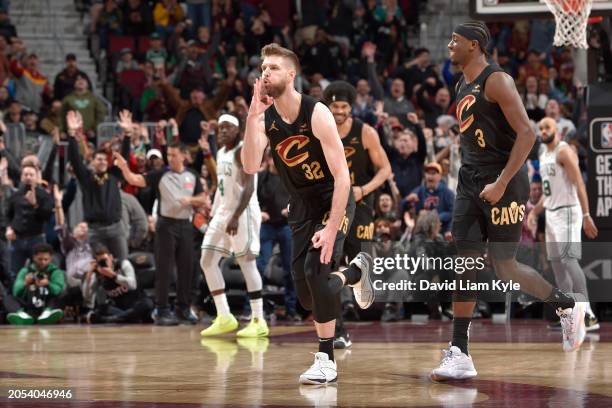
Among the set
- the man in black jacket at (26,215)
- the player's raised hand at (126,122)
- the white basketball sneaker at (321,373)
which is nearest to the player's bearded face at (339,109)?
the white basketball sneaker at (321,373)

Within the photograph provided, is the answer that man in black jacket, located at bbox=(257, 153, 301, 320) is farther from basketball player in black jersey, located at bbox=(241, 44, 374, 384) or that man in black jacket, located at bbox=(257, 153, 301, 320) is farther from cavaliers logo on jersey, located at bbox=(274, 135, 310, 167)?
cavaliers logo on jersey, located at bbox=(274, 135, 310, 167)

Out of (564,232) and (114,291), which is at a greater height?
(564,232)

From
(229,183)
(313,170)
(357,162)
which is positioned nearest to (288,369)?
(313,170)

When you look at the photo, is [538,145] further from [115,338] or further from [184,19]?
[184,19]

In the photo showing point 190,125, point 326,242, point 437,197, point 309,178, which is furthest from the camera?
point 190,125

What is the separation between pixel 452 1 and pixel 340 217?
16281 mm

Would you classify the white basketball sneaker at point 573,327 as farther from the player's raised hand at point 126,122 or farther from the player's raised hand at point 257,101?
the player's raised hand at point 126,122

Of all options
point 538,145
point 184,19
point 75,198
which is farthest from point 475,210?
point 184,19

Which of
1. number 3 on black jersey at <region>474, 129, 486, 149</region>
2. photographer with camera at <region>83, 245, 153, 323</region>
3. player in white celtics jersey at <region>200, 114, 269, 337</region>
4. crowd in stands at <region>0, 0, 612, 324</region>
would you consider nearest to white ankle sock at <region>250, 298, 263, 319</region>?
player in white celtics jersey at <region>200, 114, 269, 337</region>

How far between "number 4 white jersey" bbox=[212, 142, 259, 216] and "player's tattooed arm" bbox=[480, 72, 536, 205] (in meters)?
4.95

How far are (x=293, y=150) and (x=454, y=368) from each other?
1790 mm

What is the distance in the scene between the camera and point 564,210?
12.1 meters

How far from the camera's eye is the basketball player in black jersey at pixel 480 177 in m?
7.57

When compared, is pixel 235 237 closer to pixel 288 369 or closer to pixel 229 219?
pixel 229 219
